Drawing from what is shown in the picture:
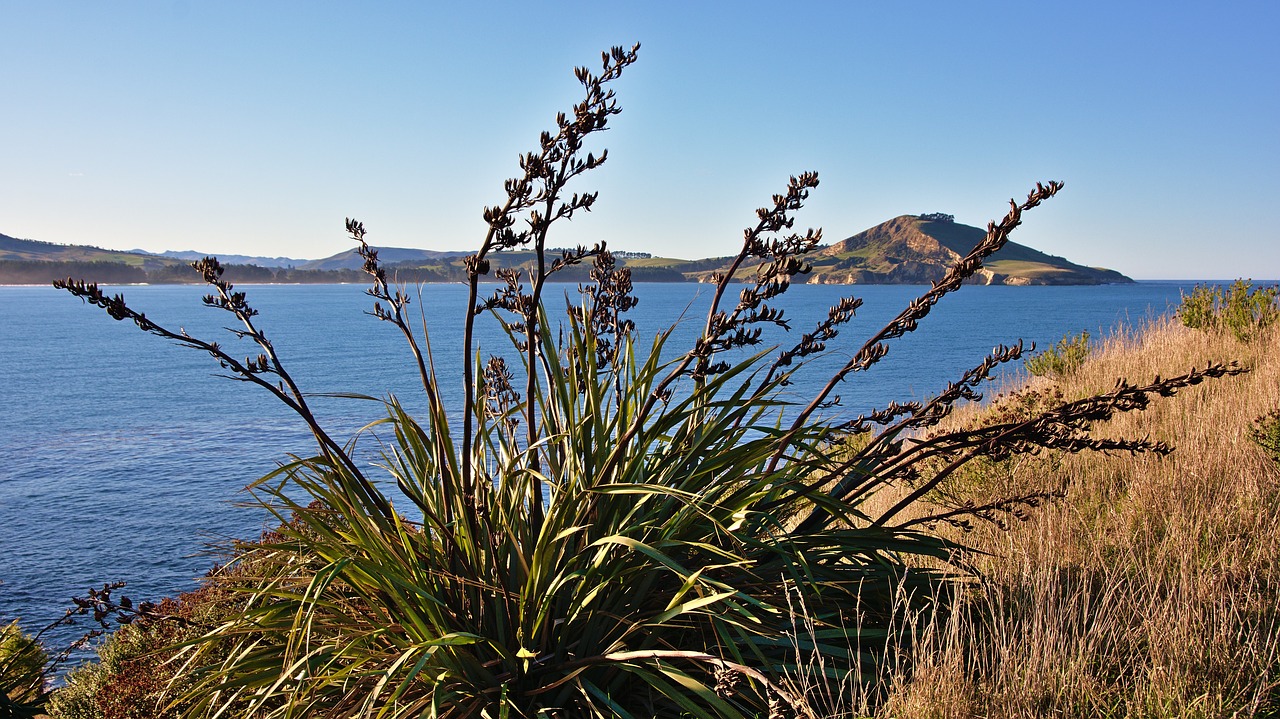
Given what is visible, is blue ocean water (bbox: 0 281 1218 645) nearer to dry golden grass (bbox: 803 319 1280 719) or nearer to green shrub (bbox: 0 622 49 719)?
green shrub (bbox: 0 622 49 719)

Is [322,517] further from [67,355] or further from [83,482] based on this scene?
[67,355]

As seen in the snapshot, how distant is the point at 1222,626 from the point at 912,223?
20443 centimetres

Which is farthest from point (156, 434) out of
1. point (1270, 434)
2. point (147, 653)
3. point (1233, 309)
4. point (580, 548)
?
point (1270, 434)

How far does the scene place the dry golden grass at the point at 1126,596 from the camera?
111 inches

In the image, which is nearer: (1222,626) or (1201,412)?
(1222,626)

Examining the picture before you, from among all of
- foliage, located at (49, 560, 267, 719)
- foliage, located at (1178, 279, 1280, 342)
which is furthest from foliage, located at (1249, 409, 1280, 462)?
foliage, located at (1178, 279, 1280, 342)

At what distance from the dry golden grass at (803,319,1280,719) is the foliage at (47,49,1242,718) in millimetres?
338

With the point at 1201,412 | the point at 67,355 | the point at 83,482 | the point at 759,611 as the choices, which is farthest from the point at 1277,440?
the point at 67,355

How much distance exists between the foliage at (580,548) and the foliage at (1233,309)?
39.4 ft

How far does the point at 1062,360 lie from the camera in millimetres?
14656

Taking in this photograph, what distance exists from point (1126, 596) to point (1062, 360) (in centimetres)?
1201

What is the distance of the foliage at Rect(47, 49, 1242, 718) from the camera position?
2.69 metres

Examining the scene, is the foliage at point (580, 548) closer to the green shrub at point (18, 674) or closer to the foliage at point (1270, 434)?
the green shrub at point (18, 674)

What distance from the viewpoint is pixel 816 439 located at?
348 centimetres
